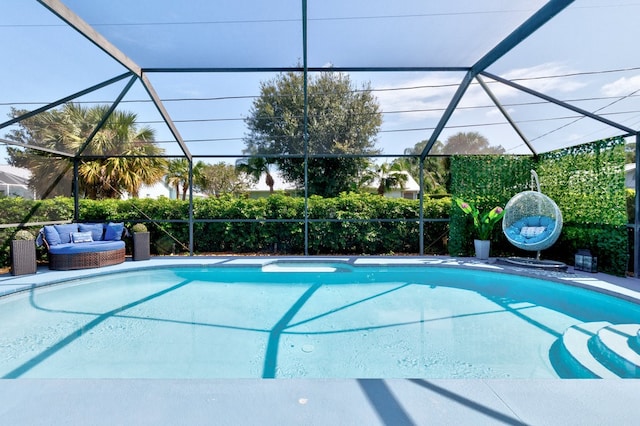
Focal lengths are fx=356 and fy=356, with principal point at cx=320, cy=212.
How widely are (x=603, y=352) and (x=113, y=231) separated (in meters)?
8.46

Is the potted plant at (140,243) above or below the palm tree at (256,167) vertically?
below

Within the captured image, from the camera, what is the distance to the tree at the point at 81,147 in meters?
7.05

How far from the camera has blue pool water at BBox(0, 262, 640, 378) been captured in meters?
3.37

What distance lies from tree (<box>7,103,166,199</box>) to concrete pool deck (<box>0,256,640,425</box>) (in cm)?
626

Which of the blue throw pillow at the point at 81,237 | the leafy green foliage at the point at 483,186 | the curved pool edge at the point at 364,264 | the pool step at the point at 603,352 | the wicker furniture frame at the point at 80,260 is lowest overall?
the pool step at the point at 603,352

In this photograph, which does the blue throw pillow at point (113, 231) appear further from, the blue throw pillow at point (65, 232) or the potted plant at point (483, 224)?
the potted plant at point (483, 224)

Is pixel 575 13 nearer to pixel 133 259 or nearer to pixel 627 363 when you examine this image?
pixel 627 363

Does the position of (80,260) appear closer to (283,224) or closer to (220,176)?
(283,224)

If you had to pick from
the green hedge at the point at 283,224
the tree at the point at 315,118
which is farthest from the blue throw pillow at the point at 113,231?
the tree at the point at 315,118

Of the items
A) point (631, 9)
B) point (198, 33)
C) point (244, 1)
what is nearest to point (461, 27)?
point (631, 9)

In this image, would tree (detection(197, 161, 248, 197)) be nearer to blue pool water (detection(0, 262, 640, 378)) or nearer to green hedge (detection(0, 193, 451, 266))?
green hedge (detection(0, 193, 451, 266))

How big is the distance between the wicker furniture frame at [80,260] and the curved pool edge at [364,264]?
0.44 feet

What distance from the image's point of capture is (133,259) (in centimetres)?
791

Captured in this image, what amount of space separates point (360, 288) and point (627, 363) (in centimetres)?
386
